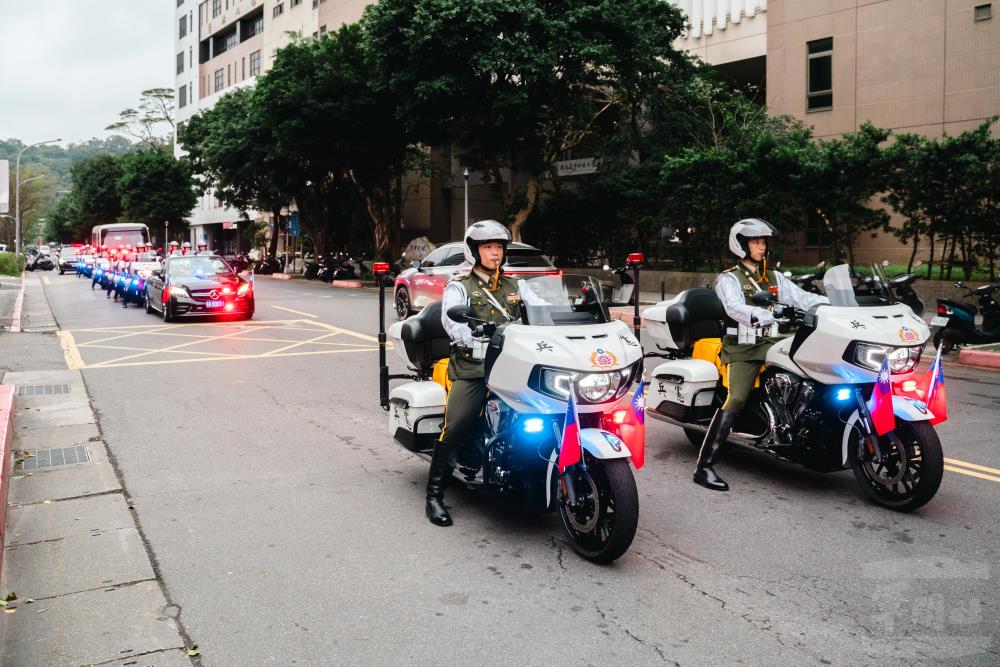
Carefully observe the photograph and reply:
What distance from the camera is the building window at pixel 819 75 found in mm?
27797

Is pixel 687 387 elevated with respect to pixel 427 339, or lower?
lower

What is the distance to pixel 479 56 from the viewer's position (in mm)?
24953

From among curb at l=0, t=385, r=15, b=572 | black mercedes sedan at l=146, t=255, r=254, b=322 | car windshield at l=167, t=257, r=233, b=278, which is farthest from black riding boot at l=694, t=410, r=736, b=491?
car windshield at l=167, t=257, r=233, b=278

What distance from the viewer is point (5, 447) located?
657 cm

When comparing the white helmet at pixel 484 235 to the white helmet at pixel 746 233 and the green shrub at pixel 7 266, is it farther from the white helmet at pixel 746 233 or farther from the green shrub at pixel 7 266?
the green shrub at pixel 7 266

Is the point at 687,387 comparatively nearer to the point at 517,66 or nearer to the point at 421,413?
the point at 421,413

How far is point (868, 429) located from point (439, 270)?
46.1 ft

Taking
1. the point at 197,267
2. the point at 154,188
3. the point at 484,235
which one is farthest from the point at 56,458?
the point at 154,188

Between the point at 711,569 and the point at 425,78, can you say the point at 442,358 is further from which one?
the point at 425,78

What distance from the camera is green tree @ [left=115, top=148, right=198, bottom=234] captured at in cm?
7319

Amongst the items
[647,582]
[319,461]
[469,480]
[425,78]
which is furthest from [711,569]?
[425,78]

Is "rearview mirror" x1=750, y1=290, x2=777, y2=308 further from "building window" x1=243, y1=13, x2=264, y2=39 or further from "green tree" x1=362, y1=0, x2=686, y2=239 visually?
"building window" x1=243, y1=13, x2=264, y2=39

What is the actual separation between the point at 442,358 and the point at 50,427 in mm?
4286

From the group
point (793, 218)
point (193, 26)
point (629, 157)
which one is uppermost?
point (193, 26)
